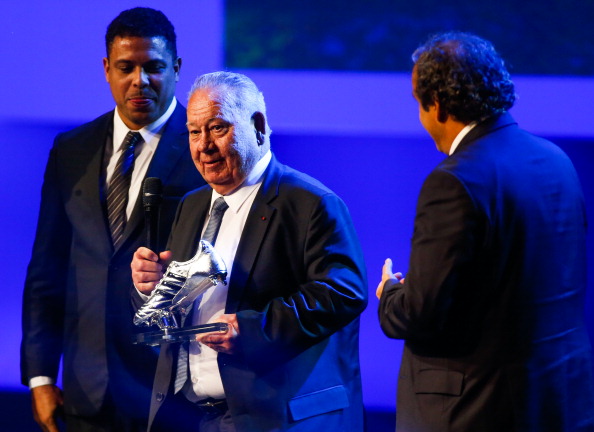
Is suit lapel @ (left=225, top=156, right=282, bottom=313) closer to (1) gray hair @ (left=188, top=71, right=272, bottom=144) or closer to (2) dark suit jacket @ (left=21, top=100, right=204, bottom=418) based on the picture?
(1) gray hair @ (left=188, top=71, right=272, bottom=144)

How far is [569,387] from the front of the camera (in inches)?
Answer: 73.0

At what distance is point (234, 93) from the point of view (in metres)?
2.28

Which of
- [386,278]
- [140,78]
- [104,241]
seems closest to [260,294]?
[386,278]

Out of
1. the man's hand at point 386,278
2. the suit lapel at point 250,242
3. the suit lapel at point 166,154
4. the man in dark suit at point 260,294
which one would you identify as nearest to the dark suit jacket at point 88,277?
the suit lapel at point 166,154

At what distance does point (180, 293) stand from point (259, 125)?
54cm

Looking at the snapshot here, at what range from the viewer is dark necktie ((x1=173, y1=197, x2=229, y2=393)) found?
2.22 m

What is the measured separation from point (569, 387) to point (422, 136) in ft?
4.68

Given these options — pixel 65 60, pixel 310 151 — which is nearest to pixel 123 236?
pixel 310 151

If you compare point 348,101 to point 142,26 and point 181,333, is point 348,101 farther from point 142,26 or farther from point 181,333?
point 181,333

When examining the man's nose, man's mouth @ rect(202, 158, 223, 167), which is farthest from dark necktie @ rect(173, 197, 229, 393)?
the man's nose

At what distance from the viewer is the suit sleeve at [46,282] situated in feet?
9.06

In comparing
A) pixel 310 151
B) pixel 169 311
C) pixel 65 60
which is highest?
pixel 65 60

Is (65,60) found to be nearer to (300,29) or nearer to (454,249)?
(300,29)

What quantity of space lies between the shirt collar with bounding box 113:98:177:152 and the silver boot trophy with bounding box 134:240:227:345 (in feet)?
2.32
